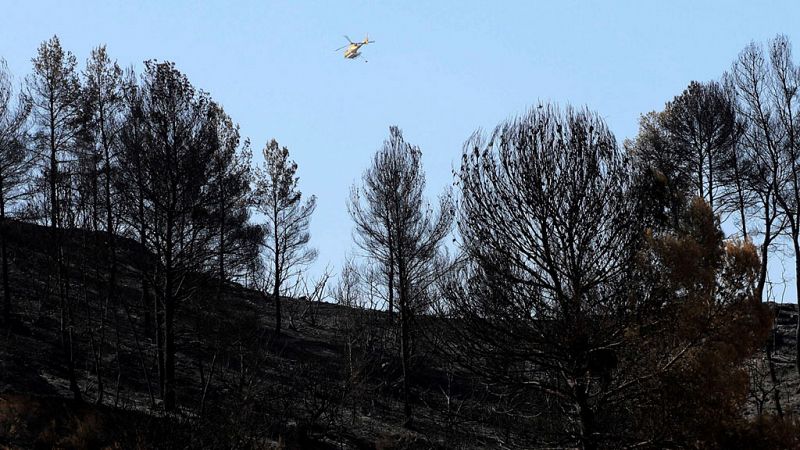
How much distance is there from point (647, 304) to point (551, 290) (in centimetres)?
166

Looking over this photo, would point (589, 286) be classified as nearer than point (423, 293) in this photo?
Yes

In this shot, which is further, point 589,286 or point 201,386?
point 201,386

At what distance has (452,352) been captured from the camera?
1670cm

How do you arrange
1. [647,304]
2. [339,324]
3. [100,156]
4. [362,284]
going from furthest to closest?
[339,324], [362,284], [100,156], [647,304]

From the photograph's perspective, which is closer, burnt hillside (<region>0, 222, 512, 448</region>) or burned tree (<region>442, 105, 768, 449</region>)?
burned tree (<region>442, 105, 768, 449</region>)

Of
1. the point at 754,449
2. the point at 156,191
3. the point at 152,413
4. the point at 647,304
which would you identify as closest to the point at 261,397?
the point at 152,413

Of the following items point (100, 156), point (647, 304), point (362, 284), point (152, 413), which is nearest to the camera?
point (647, 304)

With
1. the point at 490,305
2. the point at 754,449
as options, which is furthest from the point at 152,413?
the point at 754,449

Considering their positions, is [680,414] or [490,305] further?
[490,305]

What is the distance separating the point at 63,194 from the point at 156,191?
392 cm

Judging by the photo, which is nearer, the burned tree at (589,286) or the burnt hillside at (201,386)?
the burned tree at (589,286)

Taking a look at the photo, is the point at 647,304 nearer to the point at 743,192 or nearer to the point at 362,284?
the point at 743,192

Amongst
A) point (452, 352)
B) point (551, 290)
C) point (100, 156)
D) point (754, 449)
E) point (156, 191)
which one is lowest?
point (754, 449)

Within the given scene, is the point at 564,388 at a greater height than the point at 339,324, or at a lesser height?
lesser
